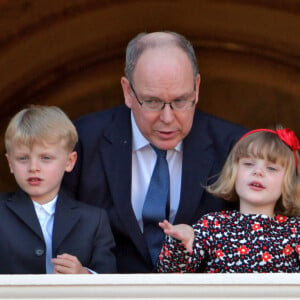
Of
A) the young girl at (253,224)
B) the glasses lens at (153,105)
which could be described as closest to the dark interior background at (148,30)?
the glasses lens at (153,105)

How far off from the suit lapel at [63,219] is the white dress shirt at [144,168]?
1.23 feet

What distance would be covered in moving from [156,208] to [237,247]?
510 millimetres

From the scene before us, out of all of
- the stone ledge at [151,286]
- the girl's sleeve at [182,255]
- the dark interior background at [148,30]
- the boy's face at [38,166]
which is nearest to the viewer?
the stone ledge at [151,286]

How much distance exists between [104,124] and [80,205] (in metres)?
0.47

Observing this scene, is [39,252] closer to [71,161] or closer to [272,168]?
[71,161]

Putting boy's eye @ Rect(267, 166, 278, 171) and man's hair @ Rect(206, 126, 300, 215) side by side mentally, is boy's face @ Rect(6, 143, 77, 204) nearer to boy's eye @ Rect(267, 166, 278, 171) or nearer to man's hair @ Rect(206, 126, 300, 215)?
man's hair @ Rect(206, 126, 300, 215)

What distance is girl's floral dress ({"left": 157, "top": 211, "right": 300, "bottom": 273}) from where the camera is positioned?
368 centimetres

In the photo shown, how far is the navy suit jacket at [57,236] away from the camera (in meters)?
3.78

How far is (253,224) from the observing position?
3752mm

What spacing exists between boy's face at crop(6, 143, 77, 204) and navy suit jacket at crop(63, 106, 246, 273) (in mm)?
361

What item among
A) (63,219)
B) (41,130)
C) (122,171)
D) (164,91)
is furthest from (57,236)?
(164,91)

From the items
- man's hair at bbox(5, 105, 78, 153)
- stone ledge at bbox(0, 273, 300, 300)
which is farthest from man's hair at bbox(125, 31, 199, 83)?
stone ledge at bbox(0, 273, 300, 300)

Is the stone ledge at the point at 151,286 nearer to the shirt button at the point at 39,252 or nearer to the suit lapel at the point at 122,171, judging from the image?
the shirt button at the point at 39,252

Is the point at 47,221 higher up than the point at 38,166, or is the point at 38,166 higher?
the point at 38,166
